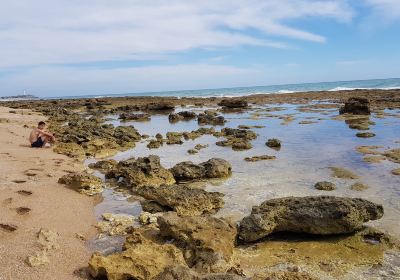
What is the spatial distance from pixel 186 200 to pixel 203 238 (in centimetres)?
290

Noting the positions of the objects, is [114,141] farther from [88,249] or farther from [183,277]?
[183,277]

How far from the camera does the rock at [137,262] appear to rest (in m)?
6.10

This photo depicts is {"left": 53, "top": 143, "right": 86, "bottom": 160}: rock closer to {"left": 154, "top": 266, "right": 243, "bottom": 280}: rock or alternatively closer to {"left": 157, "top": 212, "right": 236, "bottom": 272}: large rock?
{"left": 157, "top": 212, "right": 236, "bottom": 272}: large rock

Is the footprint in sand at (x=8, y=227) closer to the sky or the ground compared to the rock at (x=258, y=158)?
closer to the sky

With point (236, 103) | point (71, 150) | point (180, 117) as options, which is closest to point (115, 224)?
point (71, 150)

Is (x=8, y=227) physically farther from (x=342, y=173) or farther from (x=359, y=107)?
(x=359, y=107)

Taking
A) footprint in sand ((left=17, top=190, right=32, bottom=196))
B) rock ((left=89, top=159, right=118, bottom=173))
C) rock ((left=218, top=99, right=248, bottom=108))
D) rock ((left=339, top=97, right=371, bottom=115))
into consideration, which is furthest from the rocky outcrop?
rock ((left=218, top=99, right=248, bottom=108))

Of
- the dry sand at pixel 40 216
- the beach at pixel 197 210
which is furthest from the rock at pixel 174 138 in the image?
the dry sand at pixel 40 216

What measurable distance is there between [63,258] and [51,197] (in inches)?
146

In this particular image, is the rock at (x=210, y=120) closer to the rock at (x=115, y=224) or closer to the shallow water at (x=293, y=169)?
the shallow water at (x=293, y=169)

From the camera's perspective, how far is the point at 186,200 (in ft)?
31.9

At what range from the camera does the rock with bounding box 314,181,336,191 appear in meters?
11.4

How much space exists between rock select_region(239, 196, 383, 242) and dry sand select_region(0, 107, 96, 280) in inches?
126

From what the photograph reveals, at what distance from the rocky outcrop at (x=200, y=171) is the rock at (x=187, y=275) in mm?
7737
